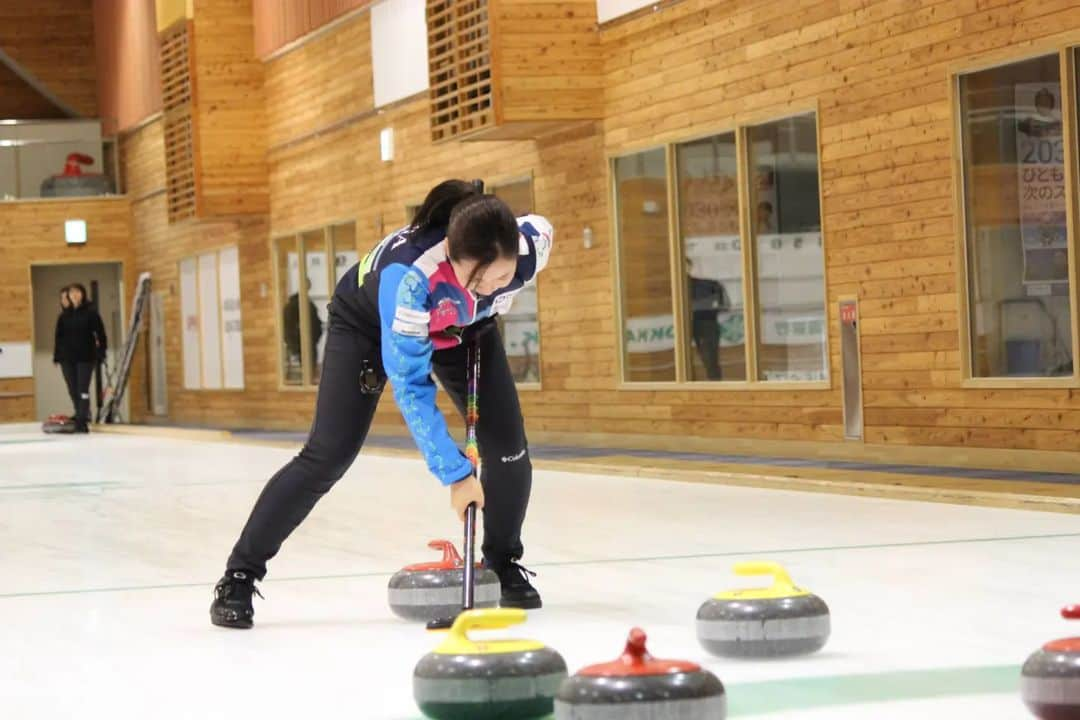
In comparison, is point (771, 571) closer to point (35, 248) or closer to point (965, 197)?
point (965, 197)

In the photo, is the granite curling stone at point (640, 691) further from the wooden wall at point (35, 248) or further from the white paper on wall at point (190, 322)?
the wooden wall at point (35, 248)

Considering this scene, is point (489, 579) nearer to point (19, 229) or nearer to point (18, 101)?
point (19, 229)

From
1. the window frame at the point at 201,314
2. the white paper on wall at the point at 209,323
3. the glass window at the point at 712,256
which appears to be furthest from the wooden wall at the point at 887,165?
the white paper on wall at the point at 209,323

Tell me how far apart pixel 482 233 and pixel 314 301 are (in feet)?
50.1

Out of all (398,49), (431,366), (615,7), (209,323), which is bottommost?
(431,366)

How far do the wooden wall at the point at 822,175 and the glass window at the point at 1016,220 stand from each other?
4.8 inches

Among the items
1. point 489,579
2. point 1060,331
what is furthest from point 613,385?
point 489,579

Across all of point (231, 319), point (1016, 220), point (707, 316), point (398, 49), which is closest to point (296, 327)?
point (231, 319)

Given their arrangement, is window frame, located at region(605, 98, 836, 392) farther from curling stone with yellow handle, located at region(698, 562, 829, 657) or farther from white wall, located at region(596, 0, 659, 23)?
curling stone with yellow handle, located at region(698, 562, 829, 657)

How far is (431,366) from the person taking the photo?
4.30 m

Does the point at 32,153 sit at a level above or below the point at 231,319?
above

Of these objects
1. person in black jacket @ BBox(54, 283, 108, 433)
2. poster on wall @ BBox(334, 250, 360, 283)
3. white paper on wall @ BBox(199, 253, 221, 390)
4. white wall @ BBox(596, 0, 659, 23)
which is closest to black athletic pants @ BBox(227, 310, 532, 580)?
white wall @ BBox(596, 0, 659, 23)

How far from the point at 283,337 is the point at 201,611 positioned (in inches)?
596

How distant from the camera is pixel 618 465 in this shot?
9.91m
